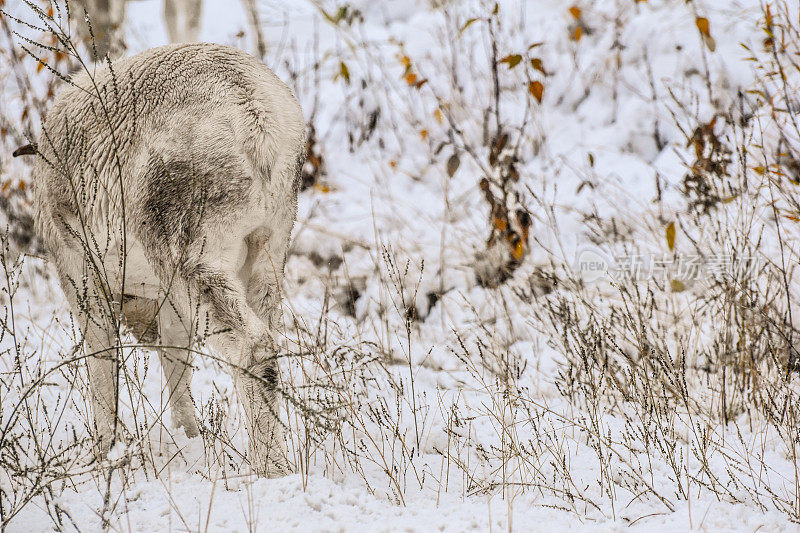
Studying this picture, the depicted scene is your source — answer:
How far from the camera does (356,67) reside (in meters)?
7.82

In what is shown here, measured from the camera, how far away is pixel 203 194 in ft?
6.84

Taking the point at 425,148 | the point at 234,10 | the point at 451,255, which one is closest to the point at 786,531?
the point at 451,255

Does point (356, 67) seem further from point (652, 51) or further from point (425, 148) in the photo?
point (652, 51)

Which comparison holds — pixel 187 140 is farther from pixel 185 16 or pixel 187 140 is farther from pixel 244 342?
pixel 185 16

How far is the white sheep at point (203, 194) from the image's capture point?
87.7 inches

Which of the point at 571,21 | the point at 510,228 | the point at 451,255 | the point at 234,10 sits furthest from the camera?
the point at 234,10

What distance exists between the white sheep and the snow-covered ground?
20 centimetres

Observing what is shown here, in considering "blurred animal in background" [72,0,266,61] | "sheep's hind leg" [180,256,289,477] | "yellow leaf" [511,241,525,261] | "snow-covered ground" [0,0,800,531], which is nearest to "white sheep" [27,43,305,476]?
"sheep's hind leg" [180,256,289,477]

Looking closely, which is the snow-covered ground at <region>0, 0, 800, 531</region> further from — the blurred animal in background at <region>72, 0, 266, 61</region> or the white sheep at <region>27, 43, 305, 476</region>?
the blurred animal in background at <region>72, 0, 266, 61</region>

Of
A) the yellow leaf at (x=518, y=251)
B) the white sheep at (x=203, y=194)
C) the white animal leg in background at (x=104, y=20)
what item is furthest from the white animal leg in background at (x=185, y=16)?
the white sheep at (x=203, y=194)

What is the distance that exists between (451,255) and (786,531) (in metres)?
3.24

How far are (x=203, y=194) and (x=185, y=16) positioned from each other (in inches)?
172

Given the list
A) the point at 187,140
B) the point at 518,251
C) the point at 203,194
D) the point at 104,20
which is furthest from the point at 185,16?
the point at 203,194

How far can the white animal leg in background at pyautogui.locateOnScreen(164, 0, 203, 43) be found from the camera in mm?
5879
